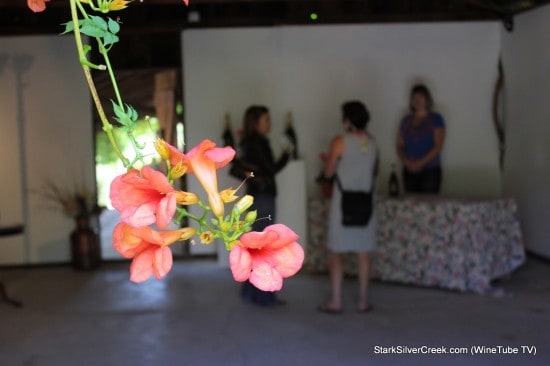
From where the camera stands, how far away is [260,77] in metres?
6.91

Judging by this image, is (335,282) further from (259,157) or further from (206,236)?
(206,236)

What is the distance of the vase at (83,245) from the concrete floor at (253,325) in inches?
22.4

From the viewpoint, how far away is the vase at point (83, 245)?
6676mm

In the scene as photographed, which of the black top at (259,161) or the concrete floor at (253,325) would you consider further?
the black top at (259,161)

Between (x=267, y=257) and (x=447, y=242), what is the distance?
478cm

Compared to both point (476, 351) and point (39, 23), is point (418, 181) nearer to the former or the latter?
point (476, 351)

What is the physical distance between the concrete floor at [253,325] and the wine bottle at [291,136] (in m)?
1.31

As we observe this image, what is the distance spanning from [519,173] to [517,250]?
54.7 inches

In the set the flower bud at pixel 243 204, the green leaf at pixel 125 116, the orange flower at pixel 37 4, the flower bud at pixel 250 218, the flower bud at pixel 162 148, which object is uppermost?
the orange flower at pixel 37 4

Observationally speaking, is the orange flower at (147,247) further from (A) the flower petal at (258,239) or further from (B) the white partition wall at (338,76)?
(B) the white partition wall at (338,76)

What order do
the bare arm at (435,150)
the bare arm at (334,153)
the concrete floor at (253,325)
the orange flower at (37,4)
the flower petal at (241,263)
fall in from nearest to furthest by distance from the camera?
the flower petal at (241,263), the orange flower at (37,4), the concrete floor at (253,325), the bare arm at (334,153), the bare arm at (435,150)

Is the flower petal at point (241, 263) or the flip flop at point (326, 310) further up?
the flower petal at point (241, 263)

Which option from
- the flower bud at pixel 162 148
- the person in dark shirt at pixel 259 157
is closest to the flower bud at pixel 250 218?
the flower bud at pixel 162 148

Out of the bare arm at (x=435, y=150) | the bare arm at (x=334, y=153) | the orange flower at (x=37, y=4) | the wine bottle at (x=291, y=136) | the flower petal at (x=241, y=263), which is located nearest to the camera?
the flower petal at (x=241, y=263)
